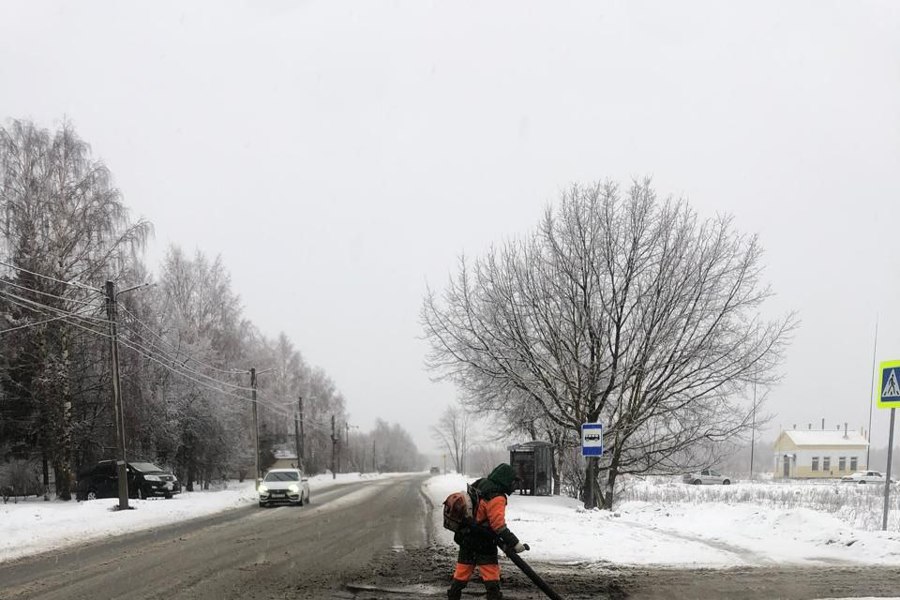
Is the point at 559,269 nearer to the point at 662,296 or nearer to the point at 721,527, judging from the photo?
the point at 662,296

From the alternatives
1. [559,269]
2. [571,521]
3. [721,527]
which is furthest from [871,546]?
[559,269]

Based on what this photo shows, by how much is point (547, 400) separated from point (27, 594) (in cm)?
1519

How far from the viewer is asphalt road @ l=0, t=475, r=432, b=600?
8.00 m

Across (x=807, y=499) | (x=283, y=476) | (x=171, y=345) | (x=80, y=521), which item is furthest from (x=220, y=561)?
(x=171, y=345)

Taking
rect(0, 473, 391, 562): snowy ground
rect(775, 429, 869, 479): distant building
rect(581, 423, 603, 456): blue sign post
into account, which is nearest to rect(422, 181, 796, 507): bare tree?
rect(581, 423, 603, 456): blue sign post

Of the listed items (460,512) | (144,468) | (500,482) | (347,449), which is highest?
(500,482)

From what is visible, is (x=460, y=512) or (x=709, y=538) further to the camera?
(x=709, y=538)

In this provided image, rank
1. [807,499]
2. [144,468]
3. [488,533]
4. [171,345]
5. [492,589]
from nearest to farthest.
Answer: [488,533]
[492,589]
[807,499]
[144,468]
[171,345]

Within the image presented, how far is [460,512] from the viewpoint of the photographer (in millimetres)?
6641

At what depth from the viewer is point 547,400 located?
2062 centimetres

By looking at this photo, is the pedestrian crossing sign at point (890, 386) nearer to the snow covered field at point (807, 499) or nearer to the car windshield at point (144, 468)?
the snow covered field at point (807, 499)

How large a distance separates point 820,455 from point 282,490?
70485 millimetres

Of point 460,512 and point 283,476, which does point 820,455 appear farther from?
point 460,512

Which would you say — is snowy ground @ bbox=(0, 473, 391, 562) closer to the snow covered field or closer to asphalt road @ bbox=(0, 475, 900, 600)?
asphalt road @ bbox=(0, 475, 900, 600)
